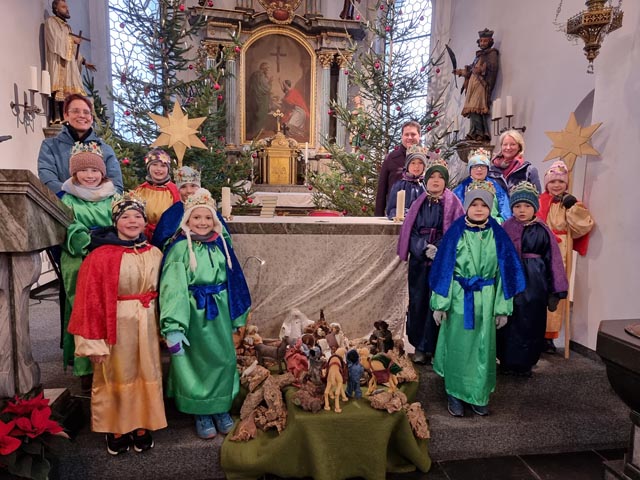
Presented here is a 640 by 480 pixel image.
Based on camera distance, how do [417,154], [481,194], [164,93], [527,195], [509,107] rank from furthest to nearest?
[509,107] → [164,93] → [417,154] → [527,195] → [481,194]

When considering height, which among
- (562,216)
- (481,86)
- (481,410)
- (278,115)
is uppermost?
(481,86)

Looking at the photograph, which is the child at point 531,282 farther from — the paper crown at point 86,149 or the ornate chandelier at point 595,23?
the paper crown at point 86,149

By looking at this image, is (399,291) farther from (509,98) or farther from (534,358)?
(509,98)

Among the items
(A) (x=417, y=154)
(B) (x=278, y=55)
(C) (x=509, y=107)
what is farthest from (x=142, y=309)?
(B) (x=278, y=55)

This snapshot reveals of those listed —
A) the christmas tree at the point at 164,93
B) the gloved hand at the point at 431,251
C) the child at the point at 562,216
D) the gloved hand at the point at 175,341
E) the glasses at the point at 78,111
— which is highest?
the christmas tree at the point at 164,93

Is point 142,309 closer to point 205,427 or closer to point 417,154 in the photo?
point 205,427

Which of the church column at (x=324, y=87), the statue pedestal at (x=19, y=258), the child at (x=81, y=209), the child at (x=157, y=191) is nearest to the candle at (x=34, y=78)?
the child at (x=157, y=191)

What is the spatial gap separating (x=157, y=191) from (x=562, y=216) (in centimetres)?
365

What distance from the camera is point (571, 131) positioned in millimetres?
4180

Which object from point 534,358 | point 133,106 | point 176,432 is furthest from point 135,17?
point 534,358

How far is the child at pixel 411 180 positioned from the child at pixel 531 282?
870 mm

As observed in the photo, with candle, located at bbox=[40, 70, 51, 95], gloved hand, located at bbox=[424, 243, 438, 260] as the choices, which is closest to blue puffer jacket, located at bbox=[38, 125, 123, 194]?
gloved hand, located at bbox=[424, 243, 438, 260]

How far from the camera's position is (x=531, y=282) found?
3.57m

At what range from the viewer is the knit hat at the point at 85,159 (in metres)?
2.93
